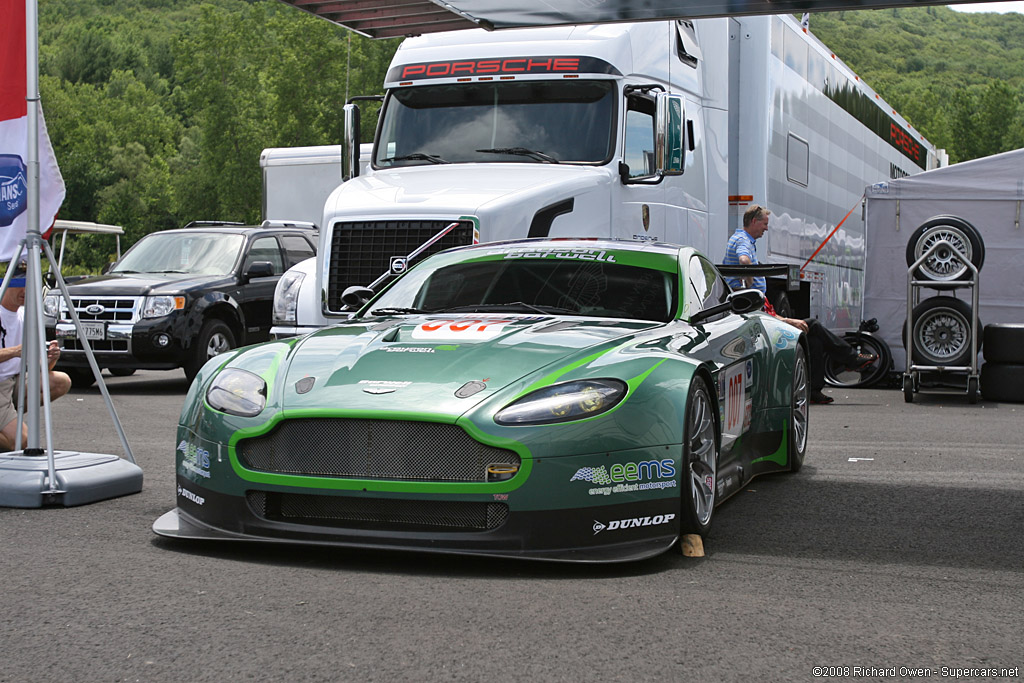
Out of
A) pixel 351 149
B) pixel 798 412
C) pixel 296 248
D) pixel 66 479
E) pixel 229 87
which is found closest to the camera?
pixel 66 479

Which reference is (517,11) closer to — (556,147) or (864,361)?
(556,147)

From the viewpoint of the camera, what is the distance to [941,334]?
1352 cm

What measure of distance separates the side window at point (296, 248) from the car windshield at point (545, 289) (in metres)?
9.40

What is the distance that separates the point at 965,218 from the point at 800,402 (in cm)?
814

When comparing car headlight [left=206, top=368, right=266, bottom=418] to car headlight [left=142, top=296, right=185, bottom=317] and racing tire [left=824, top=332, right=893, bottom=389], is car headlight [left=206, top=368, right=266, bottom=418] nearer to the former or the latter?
car headlight [left=142, top=296, right=185, bottom=317]

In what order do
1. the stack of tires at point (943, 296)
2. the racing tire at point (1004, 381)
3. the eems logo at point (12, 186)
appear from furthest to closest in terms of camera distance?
the stack of tires at point (943, 296), the racing tire at point (1004, 381), the eems logo at point (12, 186)

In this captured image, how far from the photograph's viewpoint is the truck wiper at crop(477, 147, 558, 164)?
1129 cm

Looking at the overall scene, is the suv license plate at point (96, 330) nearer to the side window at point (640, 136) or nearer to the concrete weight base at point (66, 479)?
the side window at point (640, 136)

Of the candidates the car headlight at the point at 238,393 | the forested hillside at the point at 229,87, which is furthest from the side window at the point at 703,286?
the forested hillside at the point at 229,87

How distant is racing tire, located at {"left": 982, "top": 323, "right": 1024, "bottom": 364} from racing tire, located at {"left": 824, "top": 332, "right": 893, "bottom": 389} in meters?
1.67

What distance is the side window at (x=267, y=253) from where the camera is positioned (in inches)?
594

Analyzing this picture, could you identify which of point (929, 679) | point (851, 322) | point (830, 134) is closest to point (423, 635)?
point (929, 679)

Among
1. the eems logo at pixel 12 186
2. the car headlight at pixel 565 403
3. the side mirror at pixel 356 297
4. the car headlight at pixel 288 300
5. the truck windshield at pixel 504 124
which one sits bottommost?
the car headlight at pixel 288 300

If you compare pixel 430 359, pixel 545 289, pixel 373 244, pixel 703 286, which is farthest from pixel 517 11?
pixel 430 359
